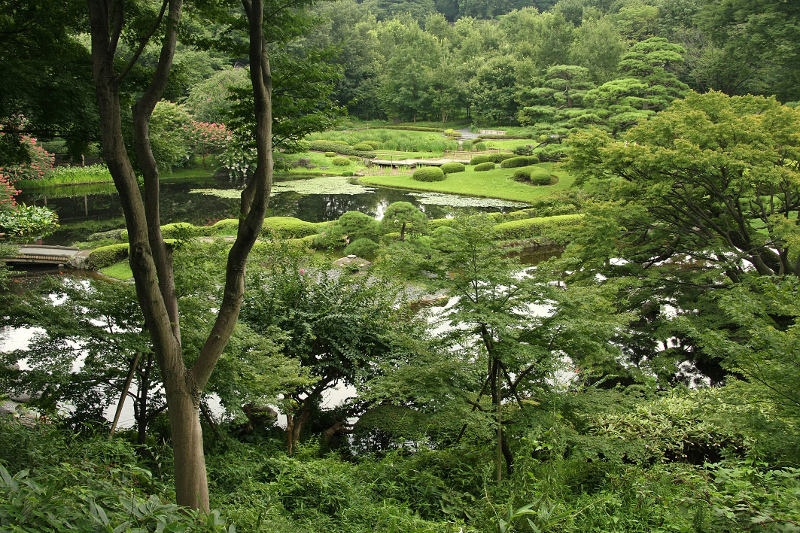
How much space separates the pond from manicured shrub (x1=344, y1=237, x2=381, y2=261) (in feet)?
15.8

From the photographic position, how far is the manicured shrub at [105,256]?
45.7 ft

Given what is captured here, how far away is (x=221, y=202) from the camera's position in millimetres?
22062

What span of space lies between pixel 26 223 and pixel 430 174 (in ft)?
52.1

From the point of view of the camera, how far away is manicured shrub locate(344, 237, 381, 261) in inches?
589

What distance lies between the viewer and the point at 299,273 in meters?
8.32

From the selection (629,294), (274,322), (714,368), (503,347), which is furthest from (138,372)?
(714,368)

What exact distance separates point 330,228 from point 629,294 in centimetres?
811

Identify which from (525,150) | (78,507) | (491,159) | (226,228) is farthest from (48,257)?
(525,150)

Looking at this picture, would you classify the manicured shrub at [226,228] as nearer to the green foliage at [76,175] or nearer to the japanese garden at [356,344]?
the japanese garden at [356,344]

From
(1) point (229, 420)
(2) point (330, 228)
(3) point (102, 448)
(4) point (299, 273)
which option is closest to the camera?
(3) point (102, 448)

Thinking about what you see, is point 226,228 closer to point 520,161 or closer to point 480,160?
point 520,161

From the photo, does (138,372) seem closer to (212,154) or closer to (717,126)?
(717,126)

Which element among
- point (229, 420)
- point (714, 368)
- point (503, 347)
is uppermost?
point (503, 347)

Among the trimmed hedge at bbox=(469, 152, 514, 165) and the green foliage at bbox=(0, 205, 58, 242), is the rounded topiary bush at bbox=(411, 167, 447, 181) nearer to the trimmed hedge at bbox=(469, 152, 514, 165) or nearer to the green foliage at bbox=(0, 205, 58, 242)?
the trimmed hedge at bbox=(469, 152, 514, 165)
